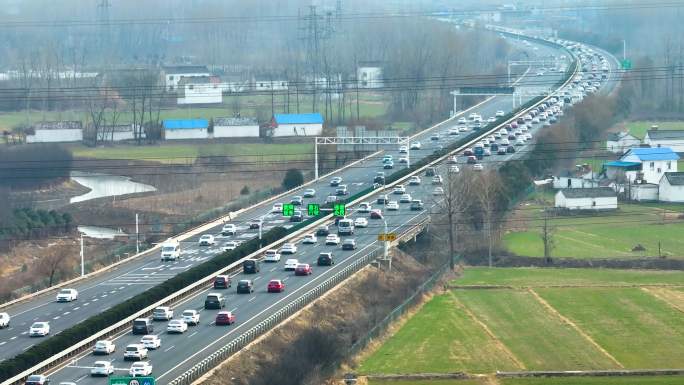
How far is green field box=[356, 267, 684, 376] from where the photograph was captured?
3400 cm

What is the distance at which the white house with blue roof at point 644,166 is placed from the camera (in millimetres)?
60688

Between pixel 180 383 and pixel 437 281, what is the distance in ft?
53.6

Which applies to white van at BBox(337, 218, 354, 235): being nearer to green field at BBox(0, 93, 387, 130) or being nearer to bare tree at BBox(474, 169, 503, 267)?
bare tree at BBox(474, 169, 503, 267)

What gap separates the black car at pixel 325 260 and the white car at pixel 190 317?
849 cm

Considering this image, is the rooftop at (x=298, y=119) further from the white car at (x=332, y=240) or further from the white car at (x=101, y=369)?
the white car at (x=101, y=369)

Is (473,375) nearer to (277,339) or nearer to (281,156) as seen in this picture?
(277,339)

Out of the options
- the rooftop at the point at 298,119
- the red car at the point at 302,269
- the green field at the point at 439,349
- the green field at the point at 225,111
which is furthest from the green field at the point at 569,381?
the green field at the point at 225,111

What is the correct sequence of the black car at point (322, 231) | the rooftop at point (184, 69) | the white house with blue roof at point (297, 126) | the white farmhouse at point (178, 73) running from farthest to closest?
the rooftop at point (184, 69) → the white farmhouse at point (178, 73) → the white house with blue roof at point (297, 126) → the black car at point (322, 231)

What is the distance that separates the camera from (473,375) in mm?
32938

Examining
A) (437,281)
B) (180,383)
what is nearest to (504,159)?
(437,281)

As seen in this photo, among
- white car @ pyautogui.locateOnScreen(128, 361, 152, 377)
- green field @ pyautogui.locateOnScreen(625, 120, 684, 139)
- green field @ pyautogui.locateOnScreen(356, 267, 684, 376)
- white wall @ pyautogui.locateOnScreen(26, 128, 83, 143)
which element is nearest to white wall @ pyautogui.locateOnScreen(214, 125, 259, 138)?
white wall @ pyautogui.locateOnScreen(26, 128, 83, 143)

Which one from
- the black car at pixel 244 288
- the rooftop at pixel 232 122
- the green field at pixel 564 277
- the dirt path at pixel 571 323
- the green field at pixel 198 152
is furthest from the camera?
the rooftop at pixel 232 122

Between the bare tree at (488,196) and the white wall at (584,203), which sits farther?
the white wall at (584,203)

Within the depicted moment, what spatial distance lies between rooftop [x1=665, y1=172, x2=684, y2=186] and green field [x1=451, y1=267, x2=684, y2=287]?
12665 millimetres
